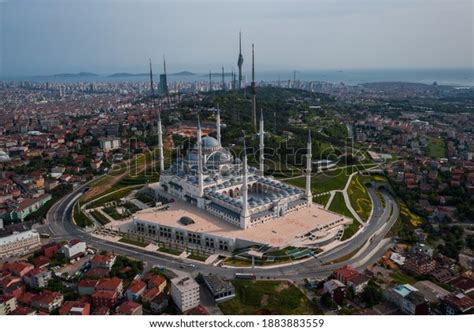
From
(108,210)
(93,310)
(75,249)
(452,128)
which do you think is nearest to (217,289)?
(93,310)

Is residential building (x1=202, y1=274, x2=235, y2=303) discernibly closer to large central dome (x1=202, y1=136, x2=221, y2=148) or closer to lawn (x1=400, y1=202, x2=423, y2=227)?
lawn (x1=400, y1=202, x2=423, y2=227)

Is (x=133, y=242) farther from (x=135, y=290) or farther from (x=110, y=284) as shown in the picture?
(x=135, y=290)

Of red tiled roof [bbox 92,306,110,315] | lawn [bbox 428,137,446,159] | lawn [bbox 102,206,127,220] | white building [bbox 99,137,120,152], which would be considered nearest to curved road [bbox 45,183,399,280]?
lawn [bbox 102,206,127,220]

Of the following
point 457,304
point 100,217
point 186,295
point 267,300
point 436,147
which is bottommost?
point 100,217

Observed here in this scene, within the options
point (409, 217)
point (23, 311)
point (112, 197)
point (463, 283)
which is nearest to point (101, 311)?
point (23, 311)

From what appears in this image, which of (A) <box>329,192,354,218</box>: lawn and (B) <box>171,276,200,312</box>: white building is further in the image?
(A) <box>329,192,354,218</box>: lawn

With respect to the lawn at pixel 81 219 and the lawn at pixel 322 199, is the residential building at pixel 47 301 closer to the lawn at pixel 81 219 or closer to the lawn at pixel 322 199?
the lawn at pixel 81 219

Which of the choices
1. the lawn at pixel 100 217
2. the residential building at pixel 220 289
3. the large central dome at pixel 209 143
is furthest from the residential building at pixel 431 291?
the large central dome at pixel 209 143
